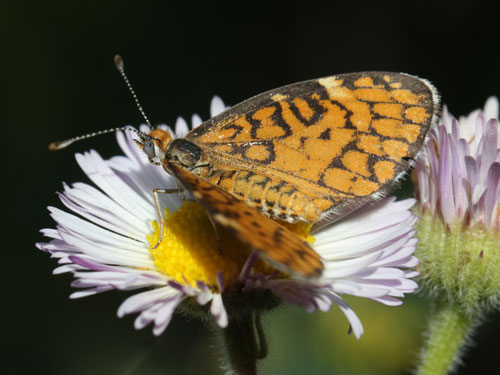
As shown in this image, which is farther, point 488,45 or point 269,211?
point 488,45

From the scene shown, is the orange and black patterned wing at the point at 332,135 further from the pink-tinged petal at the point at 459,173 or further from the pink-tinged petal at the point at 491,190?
the pink-tinged petal at the point at 491,190

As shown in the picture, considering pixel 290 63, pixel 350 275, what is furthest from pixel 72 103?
pixel 350 275

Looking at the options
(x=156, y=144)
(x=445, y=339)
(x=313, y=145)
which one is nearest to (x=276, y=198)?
(x=313, y=145)

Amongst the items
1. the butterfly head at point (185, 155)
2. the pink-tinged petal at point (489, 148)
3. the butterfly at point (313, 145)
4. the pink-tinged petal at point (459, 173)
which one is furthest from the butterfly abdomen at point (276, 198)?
the pink-tinged petal at point (489, 148)

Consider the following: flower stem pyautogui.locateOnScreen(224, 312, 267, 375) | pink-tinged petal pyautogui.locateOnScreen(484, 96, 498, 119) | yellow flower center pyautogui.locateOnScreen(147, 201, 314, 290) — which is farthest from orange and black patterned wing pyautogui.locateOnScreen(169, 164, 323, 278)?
pink-tinged petal pyautogui.locateOnScreen(484, 96, 498, 119)

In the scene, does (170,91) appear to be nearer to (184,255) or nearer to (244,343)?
(184,255)

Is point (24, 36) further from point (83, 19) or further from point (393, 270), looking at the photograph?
point (393, 270)
